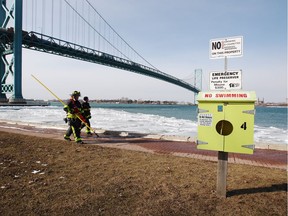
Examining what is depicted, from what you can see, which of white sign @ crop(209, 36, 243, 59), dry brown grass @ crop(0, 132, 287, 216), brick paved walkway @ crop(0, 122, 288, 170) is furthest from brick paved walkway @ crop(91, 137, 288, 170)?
white sign @ crop(209, 36, 243, 59)

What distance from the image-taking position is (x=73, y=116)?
7.98 m

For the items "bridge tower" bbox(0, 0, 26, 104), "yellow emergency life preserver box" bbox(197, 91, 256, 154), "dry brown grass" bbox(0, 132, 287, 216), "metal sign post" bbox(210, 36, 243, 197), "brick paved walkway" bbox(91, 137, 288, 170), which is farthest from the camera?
"bridge tower" bbox(0, 0, 26, 104)

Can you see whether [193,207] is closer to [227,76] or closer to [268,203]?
[268,203]

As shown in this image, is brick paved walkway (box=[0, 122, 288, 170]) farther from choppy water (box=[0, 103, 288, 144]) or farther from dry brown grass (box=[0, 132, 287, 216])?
choppy water (box=[0, 103, 288, 144])

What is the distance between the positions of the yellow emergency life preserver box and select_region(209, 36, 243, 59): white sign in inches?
22.2

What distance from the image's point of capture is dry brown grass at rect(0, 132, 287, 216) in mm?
3092

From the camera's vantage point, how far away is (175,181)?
4.04 meters

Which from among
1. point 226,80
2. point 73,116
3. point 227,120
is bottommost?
point 73,116

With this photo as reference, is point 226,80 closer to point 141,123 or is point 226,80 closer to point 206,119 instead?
point 206,119

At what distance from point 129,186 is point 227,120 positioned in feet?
5.45

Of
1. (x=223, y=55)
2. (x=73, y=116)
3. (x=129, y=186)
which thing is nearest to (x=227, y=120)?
(x=223, y=55)

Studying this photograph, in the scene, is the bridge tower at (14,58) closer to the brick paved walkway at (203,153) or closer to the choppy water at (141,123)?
the choppy water at (141,123)

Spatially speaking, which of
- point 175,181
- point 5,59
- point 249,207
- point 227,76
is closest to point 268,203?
point 249,207

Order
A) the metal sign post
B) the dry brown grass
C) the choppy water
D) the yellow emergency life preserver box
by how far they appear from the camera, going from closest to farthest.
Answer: the dry brown grass
the yellow emergency life preserver box
the metal sign post
the choppy water
